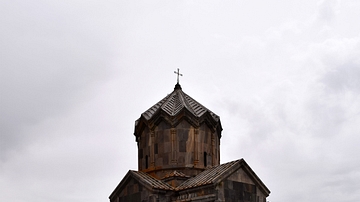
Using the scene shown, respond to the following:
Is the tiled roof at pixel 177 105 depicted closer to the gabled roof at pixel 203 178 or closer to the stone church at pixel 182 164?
the stone church at pixel 182 164

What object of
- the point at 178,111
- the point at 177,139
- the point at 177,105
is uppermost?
the point at 177,105

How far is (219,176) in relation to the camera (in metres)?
15.5

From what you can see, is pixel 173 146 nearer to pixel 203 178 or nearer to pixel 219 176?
pixel 203 178

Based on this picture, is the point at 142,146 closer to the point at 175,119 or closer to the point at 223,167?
the point at 175,119

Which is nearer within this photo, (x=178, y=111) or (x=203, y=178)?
(x=203, y=178)

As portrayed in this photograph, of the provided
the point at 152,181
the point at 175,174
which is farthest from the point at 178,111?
the point at 152,181

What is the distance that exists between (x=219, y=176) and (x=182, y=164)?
8.68 feet

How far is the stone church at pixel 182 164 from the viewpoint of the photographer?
15.9 meters

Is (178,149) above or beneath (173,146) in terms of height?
beneath

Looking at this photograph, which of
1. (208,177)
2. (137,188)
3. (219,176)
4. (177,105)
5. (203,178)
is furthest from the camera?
(177,105)

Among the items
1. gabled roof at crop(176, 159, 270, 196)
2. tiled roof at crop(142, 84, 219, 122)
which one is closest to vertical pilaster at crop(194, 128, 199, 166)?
tiled roof at crop(142, 84, 219, 122)

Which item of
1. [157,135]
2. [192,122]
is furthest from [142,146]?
[192,122]

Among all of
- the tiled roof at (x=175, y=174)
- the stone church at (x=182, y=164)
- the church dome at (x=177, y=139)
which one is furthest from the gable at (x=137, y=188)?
the church dome at (x=177, y=139)

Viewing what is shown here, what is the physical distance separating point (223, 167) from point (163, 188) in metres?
2.10
